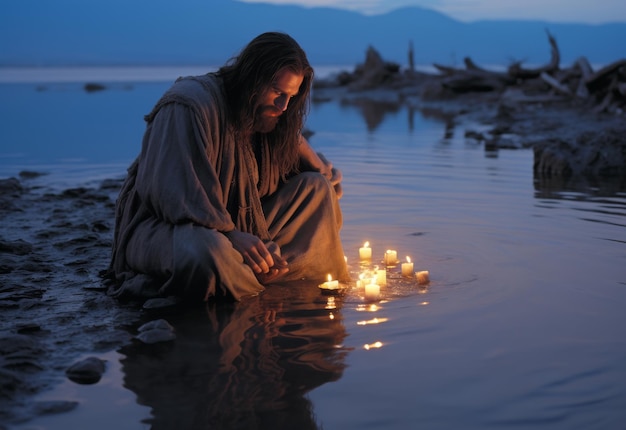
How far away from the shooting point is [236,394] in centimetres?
334

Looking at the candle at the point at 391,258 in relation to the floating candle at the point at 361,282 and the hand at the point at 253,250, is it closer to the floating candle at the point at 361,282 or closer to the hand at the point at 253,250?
the floating candle at the point at 361,282

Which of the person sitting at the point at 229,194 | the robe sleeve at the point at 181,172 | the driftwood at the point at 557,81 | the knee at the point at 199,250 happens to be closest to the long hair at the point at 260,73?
the person sitting at the point at 229,194

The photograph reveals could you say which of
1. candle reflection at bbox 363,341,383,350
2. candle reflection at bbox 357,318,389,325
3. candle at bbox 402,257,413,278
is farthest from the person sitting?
candle reflection at bbox 363,341,383,350

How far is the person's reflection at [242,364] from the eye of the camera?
3158mm

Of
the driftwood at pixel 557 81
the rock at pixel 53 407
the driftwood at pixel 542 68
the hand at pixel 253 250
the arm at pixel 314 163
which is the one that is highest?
the driftwood at pixel 542 68

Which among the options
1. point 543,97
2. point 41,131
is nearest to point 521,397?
point 41,131

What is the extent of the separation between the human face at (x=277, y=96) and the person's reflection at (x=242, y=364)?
3.46 ft

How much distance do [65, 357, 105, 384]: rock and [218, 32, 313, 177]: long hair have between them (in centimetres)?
180

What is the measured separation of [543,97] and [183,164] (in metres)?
16.9

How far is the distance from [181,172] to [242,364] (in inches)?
50.0

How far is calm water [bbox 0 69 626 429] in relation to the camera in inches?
126

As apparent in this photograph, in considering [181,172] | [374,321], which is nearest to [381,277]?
[374,321]

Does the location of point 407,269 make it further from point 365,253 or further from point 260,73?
point 260,73

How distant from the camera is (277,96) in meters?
4.82
